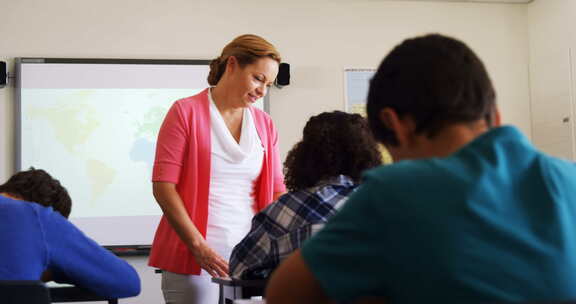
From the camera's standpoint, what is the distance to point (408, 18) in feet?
15.8

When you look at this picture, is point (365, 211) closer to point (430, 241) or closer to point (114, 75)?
point (430, 241)

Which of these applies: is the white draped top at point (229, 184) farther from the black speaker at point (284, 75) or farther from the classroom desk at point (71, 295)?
the black speaker at point (284, 75)

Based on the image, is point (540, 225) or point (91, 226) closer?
point (540, 225)

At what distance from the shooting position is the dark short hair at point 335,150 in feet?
5.57

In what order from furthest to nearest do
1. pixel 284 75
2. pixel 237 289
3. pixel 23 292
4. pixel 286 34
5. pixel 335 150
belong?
pixel 286 34
pixel 284 75
pixel 237 289
pixel 335 150
pixel 23 292

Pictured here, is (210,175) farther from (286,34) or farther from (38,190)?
(286,34)

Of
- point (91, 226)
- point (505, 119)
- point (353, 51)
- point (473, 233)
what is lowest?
point (91, 226)

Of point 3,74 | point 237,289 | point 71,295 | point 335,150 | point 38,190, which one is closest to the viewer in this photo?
point 335,150

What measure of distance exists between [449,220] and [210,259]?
1367 millimetres

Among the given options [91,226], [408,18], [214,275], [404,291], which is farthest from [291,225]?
[408,18]

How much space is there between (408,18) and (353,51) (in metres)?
0.48

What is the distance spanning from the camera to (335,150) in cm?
171

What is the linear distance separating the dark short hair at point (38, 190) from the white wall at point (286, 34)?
2.38 m

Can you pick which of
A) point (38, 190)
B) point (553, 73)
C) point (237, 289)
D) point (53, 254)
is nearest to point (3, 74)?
point (38, 190)
